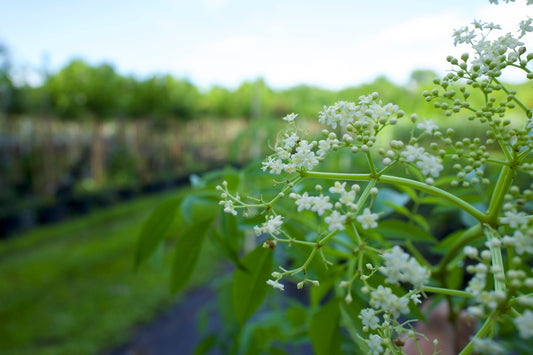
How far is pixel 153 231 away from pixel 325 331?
1.47ft

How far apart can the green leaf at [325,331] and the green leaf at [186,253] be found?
0.90 feet

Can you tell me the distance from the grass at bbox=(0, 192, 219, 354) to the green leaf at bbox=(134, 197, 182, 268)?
78.4 inches

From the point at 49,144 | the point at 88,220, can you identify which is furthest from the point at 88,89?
the point at 88,220

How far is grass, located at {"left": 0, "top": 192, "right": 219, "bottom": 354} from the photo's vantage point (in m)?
4.31

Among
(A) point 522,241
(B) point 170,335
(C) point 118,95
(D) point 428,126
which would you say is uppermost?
(D) point 428,126

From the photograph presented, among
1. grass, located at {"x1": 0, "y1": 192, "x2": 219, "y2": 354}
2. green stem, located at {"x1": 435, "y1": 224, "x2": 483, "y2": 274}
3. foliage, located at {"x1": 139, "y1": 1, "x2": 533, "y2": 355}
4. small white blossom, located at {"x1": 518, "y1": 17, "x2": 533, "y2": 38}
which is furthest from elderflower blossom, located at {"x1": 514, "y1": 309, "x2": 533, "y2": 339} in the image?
grass, located at {"x1": 0, "y1": 192, "x2": 219, "y2": 354}

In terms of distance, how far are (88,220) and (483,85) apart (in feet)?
32.5

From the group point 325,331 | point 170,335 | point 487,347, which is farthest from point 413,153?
point 170,335

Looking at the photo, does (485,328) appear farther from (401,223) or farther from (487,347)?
(401,223)

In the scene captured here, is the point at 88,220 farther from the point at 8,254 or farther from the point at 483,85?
the point at 483,85

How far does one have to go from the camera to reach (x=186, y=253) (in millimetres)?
796

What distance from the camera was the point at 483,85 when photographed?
0.56 metres

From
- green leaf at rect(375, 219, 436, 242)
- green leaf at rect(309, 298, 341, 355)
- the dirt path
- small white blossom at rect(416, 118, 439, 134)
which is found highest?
small white blossom at rect(416, 118, 439, 134)

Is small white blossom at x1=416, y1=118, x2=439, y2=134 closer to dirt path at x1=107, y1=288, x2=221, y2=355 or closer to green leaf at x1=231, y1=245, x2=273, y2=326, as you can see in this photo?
green leaf at x1=231, y1=245, x2=273, y2=326
